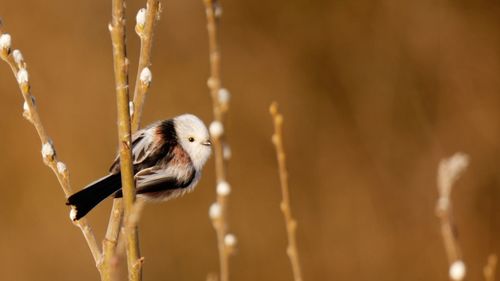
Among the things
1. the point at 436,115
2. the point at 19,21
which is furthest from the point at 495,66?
the point at 19,21

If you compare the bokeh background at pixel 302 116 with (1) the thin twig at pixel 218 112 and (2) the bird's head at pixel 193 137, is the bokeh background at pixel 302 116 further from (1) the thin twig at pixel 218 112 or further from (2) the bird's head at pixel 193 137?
(1) the thin twig at pixel 218 112

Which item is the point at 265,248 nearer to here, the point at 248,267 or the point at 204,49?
the point at 248,267

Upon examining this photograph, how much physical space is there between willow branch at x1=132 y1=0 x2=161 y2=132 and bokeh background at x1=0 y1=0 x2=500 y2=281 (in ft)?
12.1

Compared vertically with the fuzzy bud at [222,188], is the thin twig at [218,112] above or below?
above

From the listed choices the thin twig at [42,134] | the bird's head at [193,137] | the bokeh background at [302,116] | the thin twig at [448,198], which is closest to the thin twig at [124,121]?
the thin twig at [42,134]

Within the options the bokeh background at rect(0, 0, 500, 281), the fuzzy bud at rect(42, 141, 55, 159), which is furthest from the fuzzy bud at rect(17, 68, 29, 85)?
the bokeh background at rect(0, 0, 500, 281)

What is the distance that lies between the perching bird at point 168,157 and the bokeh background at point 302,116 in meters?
3.33

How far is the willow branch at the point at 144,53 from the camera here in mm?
1318

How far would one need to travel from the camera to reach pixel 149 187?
166cm

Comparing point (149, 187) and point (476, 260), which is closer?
point (149, 187)

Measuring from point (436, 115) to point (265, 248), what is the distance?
1.45 metres

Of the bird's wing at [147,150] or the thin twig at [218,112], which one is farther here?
the bird's wing at [147,150]

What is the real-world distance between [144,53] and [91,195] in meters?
0.30

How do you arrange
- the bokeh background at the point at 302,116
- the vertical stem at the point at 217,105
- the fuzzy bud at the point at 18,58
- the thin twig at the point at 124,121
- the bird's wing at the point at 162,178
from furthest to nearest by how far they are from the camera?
the bokeh background at the point at 302,116, the bird's wing at the point at 162,178, the fuzzy bud at the point at 18,58, the thin twig at the point at 124,121, the vertical stem at the point at 217,105
